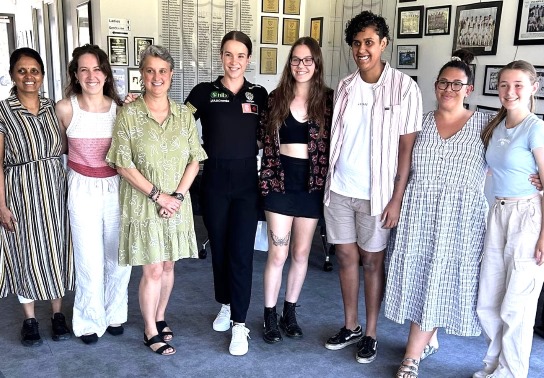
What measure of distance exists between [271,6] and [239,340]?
368 cm

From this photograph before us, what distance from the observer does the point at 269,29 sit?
5.28 m

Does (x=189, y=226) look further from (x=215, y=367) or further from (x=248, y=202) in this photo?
(x=215, y=367)

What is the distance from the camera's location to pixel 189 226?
2.54 metres

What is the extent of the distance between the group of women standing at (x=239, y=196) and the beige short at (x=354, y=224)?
0.08 metres

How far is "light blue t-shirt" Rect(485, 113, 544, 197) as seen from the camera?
202cm

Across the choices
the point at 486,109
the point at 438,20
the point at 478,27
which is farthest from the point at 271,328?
the point at 438,20

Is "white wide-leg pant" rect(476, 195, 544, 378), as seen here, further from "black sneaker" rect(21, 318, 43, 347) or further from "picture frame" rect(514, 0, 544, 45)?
"black sneaker" rect(21, 318, 43, 347)

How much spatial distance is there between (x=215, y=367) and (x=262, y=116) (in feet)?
4.03

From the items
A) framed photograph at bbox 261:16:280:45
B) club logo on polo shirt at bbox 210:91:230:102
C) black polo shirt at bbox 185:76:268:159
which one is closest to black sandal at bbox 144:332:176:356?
black polo shirt at bbox 185:76:268:159

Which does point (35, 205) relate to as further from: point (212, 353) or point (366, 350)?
point (366, 350)

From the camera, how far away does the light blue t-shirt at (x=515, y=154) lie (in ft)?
6.64

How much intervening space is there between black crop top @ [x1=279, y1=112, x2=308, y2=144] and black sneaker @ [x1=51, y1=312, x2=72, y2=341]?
1.54 m

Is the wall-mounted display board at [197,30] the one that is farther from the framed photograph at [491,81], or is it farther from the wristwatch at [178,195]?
the wristwatch at [178,195]

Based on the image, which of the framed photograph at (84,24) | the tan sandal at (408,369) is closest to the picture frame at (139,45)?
the framed photograph at (84,24)
